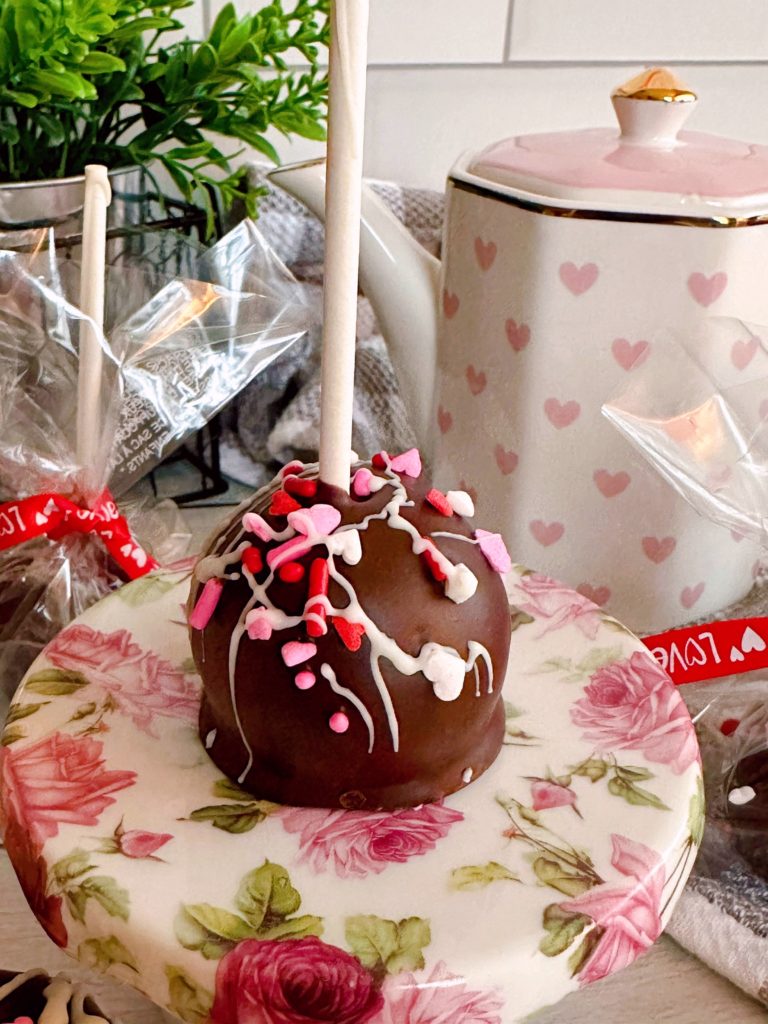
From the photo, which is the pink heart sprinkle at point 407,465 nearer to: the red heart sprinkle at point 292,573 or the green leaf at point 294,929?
the red heart sprinkle at point 292,573

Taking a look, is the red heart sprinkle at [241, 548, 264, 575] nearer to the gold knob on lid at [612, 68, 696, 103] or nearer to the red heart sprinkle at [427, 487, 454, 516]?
the red heart sprinkle at [427, 487, 454, 516]

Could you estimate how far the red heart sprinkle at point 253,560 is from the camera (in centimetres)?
36

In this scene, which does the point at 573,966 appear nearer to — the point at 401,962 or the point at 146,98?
the point at 401,962

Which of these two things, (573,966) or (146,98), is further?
(146,98)

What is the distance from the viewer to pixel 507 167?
0.55 meters

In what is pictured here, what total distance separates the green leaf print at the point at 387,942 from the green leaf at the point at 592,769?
0.31ft

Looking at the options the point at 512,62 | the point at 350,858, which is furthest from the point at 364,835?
the point at 512,62

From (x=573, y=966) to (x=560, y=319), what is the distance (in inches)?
13.2

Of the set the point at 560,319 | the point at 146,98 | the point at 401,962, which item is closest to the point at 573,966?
the point at 401,962

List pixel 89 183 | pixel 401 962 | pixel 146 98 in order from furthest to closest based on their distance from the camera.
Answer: pixel 146 98, pixel 89 183, pixel 401 962

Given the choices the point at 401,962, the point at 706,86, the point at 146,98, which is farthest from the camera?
the point at 706,86

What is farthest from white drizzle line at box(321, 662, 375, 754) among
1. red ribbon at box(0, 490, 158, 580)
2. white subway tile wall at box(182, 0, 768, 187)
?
white subway tile wall at box(182, 0, 768, 187)

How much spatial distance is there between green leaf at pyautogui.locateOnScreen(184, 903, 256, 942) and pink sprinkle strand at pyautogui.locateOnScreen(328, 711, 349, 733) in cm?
7

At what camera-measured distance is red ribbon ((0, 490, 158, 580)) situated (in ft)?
1.69
